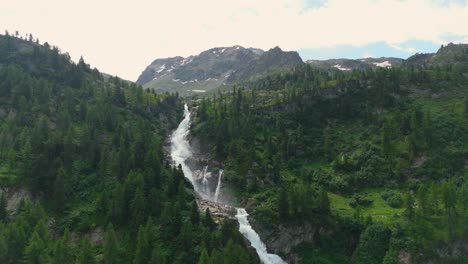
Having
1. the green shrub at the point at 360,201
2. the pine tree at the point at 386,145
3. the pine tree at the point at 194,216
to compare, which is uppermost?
the pine tree at the point at 386,145

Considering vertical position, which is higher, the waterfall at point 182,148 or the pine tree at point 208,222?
the waterfall at point 182,148

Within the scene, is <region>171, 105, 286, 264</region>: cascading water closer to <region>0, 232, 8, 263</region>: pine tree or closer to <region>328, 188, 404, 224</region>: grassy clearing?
<region>328, 188, 404, 224</region>: grassy clearing

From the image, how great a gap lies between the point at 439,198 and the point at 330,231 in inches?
1056

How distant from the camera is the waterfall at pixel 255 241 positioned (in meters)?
91.0

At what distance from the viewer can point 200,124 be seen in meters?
172

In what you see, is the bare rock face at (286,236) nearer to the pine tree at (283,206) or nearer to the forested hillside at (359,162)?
the forested hillside at (359,162)

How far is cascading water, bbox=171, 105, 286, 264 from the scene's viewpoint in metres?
92.4

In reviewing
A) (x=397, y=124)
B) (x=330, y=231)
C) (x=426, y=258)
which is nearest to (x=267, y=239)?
(x=330, y=231)

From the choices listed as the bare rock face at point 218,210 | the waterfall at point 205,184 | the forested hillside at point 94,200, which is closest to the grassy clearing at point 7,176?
the forested hillside at point 94,200

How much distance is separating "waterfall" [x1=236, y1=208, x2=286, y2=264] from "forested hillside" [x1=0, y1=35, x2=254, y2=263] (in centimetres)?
1011

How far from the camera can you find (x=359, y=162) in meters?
135

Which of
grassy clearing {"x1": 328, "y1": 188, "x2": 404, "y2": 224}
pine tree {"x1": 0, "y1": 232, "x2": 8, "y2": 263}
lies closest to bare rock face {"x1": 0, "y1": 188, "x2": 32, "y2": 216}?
pine tree {"x1": 0, "y1": 232, "x2": 8, "y2": 263}

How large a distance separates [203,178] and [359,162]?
5434 centimetres

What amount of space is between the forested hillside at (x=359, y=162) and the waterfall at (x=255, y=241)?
12.9ft
